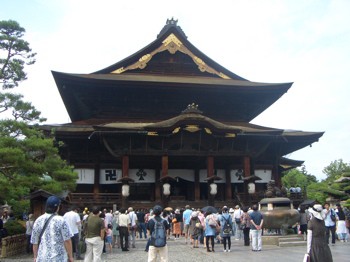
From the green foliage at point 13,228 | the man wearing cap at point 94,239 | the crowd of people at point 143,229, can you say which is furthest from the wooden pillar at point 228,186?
the man wearing cap at point 94,239

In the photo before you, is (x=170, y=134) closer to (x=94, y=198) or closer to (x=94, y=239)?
(x=94, y=198)

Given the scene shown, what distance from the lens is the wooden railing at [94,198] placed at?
78.8 ft

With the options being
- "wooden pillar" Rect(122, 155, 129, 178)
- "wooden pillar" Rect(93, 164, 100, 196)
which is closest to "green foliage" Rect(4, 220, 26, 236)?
"wooden pillar" Rect(122, 155, 129, 178)

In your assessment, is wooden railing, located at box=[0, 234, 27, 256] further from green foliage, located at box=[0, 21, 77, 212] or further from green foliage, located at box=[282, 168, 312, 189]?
green foliage, located at box=[282, 168, 312, 189]

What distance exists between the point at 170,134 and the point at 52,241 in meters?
19.3

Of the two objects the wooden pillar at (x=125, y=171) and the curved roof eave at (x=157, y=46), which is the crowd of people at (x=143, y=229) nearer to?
the wooden pillar at (x=125, y=171)

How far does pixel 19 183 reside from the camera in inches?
588

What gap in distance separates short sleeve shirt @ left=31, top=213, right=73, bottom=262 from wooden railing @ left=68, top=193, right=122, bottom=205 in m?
18.2

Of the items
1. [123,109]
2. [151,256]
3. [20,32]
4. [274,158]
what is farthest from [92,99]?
[151,256]

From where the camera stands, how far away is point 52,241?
5.88 metres

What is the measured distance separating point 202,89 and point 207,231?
652 inches

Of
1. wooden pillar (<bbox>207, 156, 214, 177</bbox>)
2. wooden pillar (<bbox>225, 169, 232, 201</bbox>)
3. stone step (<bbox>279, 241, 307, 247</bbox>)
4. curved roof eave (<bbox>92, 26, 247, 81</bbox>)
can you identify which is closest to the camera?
stone step (<bbox>279, 241, 307, 247</bbox>)

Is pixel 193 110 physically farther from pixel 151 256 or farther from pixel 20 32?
pixel 151 256

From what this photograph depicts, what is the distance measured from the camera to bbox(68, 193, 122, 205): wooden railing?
2402 cm
